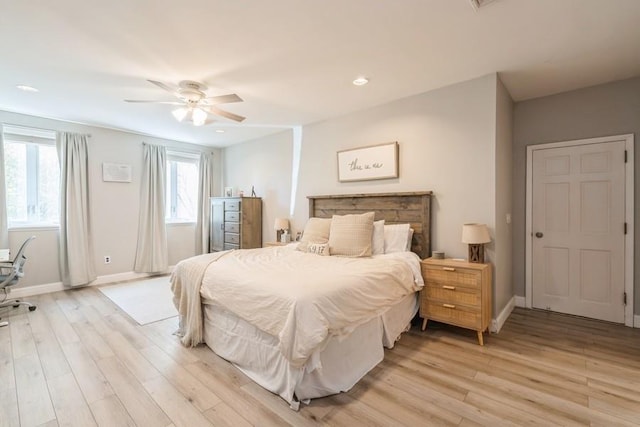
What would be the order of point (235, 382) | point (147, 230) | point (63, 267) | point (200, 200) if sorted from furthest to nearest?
point (200, 200) < point (147, 230) < point (63, 267) < point (235, 382)

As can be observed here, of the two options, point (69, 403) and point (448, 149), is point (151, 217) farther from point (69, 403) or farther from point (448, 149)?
point (448, 149)

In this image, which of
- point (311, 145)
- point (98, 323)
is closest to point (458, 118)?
point (311, 145)

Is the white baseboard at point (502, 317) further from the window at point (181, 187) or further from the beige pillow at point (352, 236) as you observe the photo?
the window at point (181, 187)

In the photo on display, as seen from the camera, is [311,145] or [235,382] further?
[311,145]

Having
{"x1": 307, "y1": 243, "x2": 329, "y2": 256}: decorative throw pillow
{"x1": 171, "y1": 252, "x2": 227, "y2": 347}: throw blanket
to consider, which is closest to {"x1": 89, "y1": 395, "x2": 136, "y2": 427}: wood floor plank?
{"x1": 171, "y1": 252, "x2": 227, "y2": 347}: throw blanket

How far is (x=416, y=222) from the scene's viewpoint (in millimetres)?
3303

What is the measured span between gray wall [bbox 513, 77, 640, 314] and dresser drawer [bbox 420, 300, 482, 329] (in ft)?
5.11

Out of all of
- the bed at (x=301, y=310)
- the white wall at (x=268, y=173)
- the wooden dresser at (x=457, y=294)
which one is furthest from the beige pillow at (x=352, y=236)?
the white wall at (x=268, y=173)

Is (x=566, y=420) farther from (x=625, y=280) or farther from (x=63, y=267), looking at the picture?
(x=63, y=267)

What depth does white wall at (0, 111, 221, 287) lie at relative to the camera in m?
4.14

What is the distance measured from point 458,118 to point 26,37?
3.86 meters

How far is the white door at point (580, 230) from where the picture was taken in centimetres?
312

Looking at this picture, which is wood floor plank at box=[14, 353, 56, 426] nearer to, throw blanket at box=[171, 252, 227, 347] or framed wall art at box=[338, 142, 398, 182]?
throw blanket at box=[171, 252, 227, 347]

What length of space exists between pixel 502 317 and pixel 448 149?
75.3 inches
